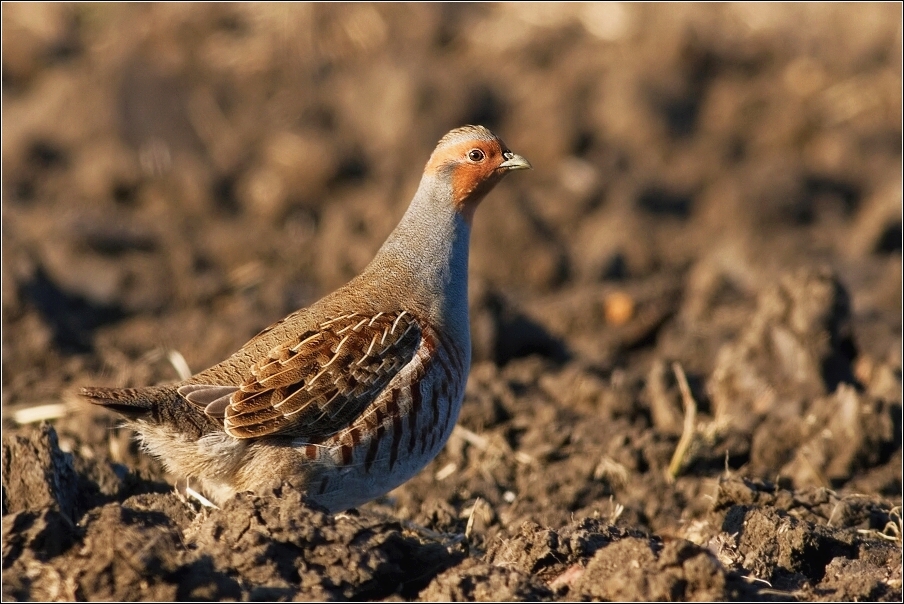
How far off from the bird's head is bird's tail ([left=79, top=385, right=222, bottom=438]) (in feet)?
4.89

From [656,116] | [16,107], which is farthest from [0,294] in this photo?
[656,116]

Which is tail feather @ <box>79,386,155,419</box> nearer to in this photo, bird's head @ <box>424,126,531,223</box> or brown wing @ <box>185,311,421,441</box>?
brown wing @ <box>185,311,421,441</box>

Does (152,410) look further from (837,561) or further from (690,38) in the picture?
(690,38)

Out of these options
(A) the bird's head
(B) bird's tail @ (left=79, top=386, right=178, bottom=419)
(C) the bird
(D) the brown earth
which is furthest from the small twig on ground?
(B) bird's tail @ (left=79, top=386, right=178, bottom=419)

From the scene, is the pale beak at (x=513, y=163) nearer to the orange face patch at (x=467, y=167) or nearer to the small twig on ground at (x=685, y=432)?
the orange face patch at (x=467, y=167)

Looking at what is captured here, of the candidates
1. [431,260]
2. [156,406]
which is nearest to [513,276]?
[431,260]

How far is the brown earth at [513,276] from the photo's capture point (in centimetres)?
366

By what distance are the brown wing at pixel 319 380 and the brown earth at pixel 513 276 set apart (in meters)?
0.39

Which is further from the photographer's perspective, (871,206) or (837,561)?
(871,206)

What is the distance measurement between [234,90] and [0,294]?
471cm

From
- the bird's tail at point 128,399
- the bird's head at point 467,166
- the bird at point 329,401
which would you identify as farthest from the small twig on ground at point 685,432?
the bird's tail at point 128,399

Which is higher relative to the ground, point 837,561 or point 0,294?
point 0,294

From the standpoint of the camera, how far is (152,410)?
423cm

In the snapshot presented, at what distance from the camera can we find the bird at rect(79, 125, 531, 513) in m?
4.33
